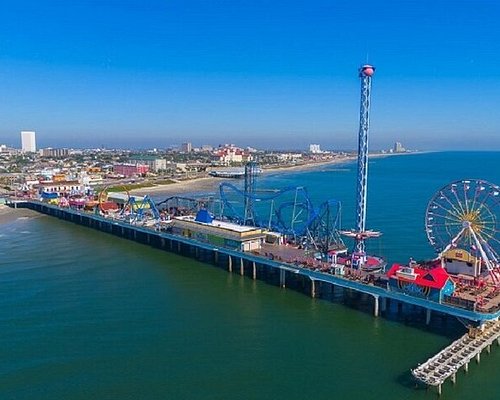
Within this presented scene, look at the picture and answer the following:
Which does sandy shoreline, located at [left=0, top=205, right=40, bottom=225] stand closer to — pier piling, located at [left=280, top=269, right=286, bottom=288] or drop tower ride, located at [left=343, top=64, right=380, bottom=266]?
pier piling, located at [left=280, top=269, right=286, bottom=288]

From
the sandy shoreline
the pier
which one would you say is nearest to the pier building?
the pier

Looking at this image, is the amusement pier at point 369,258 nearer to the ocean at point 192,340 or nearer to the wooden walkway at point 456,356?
the wooden walkway at point 456,356

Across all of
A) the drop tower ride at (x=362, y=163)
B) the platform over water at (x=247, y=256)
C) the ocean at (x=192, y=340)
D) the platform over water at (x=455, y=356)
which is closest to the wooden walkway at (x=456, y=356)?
the platform over water at (x=455, y=356)

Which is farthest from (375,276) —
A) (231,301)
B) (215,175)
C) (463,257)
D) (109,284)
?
(215,175)

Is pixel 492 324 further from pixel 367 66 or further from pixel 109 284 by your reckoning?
pixel 109 284

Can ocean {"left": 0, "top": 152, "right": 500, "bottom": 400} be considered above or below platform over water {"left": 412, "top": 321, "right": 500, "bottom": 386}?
below

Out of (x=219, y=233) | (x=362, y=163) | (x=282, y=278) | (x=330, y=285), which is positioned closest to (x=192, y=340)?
(x=282, y=278)

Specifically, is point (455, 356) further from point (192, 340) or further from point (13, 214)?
point (13, 214)
